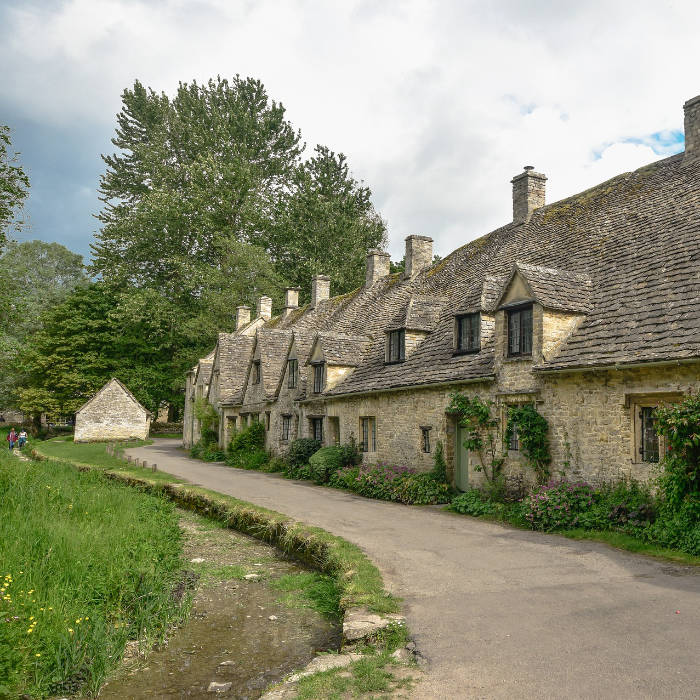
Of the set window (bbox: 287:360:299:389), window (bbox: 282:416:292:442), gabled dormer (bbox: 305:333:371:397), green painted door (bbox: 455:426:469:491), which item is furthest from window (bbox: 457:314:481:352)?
window (bbox: 282:416:292:442)

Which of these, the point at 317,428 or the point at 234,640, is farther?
the point at 317,428

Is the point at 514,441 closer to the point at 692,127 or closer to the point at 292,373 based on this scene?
the point at 692,127

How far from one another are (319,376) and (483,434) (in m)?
10.1

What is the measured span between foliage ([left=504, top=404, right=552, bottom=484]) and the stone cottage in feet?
0.69

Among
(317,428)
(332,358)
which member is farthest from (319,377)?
(317,428)

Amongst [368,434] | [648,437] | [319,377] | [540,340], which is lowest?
[368,434]

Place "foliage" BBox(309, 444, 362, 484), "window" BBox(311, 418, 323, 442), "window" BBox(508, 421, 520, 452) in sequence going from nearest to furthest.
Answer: "window" BBox(508, 421, 520, 452) → "foliage" BBox(309, 444, 362, 484) → "window" BBox(311, 418, 323, 442)

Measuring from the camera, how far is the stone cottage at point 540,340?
12.0 m

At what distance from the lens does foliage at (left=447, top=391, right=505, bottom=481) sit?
1514cm

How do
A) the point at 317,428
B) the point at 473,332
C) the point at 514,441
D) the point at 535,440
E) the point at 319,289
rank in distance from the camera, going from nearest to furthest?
1. the point at 535,440
2. the point at 514,441
3. the point at 473,332
4. the point at 317,428
5. the point at 319,289

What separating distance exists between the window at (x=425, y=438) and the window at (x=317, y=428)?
24.1 feet

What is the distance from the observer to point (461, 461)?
1683 cm

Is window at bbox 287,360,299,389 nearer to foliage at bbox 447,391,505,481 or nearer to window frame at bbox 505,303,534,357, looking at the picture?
foliage at bbox 447,391,505,481

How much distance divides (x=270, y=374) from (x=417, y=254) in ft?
29.6
